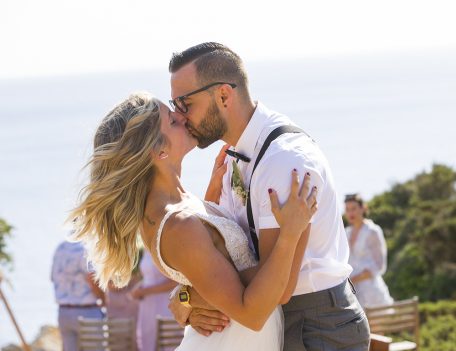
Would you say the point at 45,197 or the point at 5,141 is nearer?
the point at 45,197

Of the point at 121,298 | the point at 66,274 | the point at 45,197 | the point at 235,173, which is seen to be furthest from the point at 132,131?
the point at 45,197

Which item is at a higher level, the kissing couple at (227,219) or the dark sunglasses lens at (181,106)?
the dark sunglasses lens at (181,106)

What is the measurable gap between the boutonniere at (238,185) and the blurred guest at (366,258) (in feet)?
16.0

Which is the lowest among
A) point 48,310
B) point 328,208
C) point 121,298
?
point 48,310

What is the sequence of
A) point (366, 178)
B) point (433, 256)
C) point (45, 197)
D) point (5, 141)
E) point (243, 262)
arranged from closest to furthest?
point (243, 262)
point (433, 256)
point (366, 178)
point (45, 197)
point (5, 141)

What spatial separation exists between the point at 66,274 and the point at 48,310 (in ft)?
48.3

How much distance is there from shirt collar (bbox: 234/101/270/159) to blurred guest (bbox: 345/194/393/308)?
4902 mm

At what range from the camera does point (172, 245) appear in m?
3.51

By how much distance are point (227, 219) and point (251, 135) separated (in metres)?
0.35

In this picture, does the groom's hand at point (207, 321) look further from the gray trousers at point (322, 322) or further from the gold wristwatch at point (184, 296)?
the gray trousers at point (322, 322)

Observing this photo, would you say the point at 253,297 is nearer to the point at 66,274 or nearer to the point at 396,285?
the point at 66,274

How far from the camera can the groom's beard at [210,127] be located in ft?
12.7

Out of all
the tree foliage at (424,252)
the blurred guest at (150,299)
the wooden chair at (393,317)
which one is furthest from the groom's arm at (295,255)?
the tree foliage at (424,252)

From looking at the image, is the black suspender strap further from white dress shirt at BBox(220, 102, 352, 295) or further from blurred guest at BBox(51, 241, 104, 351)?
blurred guest at BBox(51, 241, 104, 351)
